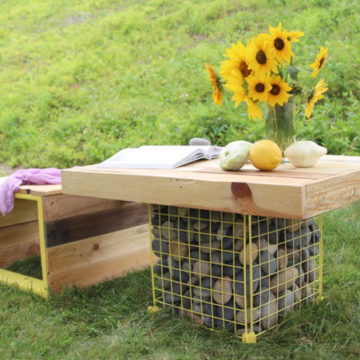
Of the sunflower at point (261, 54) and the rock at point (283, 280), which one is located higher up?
the sunflower at point (261, 54)

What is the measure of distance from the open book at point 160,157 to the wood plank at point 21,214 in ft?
2.80

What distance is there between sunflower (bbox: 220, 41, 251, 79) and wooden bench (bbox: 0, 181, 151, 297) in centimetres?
96

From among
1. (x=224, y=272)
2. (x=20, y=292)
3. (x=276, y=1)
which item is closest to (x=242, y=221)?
(x=224, y=272)

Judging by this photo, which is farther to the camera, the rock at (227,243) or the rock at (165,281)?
the rock at (165,281)

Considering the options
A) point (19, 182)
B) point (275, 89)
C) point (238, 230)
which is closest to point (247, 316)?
point (238, 230)

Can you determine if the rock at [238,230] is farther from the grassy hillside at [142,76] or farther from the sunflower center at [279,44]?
the grassy hillside at [142,76]

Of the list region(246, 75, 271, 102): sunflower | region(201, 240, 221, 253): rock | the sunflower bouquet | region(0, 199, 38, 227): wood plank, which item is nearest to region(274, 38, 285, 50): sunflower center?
the sunflower bouquet

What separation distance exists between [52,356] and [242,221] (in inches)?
30.9

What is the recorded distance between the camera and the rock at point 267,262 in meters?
2.04

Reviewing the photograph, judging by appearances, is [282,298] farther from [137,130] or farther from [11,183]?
[137,130]

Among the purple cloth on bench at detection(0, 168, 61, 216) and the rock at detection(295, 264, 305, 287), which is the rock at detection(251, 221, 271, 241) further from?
the purple cloth on bench at detection(0, 168, 61, 216)

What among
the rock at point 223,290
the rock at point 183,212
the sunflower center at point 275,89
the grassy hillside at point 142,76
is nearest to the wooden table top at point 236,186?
the rock at point 183,212

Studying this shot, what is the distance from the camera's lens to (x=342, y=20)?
20.1 ft

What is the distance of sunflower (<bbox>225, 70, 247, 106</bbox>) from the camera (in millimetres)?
1976
